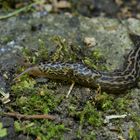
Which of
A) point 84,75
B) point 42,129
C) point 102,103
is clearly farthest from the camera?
point 84,75

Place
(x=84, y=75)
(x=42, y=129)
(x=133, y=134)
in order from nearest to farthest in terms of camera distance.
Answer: (x=42, y=129) < (x=133, y=134) < (x=84, y=75)

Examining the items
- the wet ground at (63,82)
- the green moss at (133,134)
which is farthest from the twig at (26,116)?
the green moss at (133,134)

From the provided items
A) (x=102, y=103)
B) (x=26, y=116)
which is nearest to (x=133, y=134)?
(x=102, y=103)

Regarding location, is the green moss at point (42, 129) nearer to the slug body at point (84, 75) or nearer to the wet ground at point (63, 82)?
the wet ground at point (63, 82)

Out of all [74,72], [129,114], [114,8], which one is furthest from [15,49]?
[114,8]

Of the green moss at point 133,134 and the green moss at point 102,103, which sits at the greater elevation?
the green moss at point 102,103

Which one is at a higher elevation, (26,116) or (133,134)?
(26,116)

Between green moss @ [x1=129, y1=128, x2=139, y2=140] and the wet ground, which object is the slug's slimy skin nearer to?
the wet ground

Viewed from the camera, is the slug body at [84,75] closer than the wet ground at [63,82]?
No

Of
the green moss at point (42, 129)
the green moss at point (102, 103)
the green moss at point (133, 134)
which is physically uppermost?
the green moss at point (42, 129)

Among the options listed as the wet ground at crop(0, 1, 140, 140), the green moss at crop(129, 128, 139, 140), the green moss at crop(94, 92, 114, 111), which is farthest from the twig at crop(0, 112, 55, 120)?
the green moss at crop(129, 128, 139, 140)

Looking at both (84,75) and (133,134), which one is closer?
→ (133,134)

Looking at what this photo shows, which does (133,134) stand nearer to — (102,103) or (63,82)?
(102,103)
